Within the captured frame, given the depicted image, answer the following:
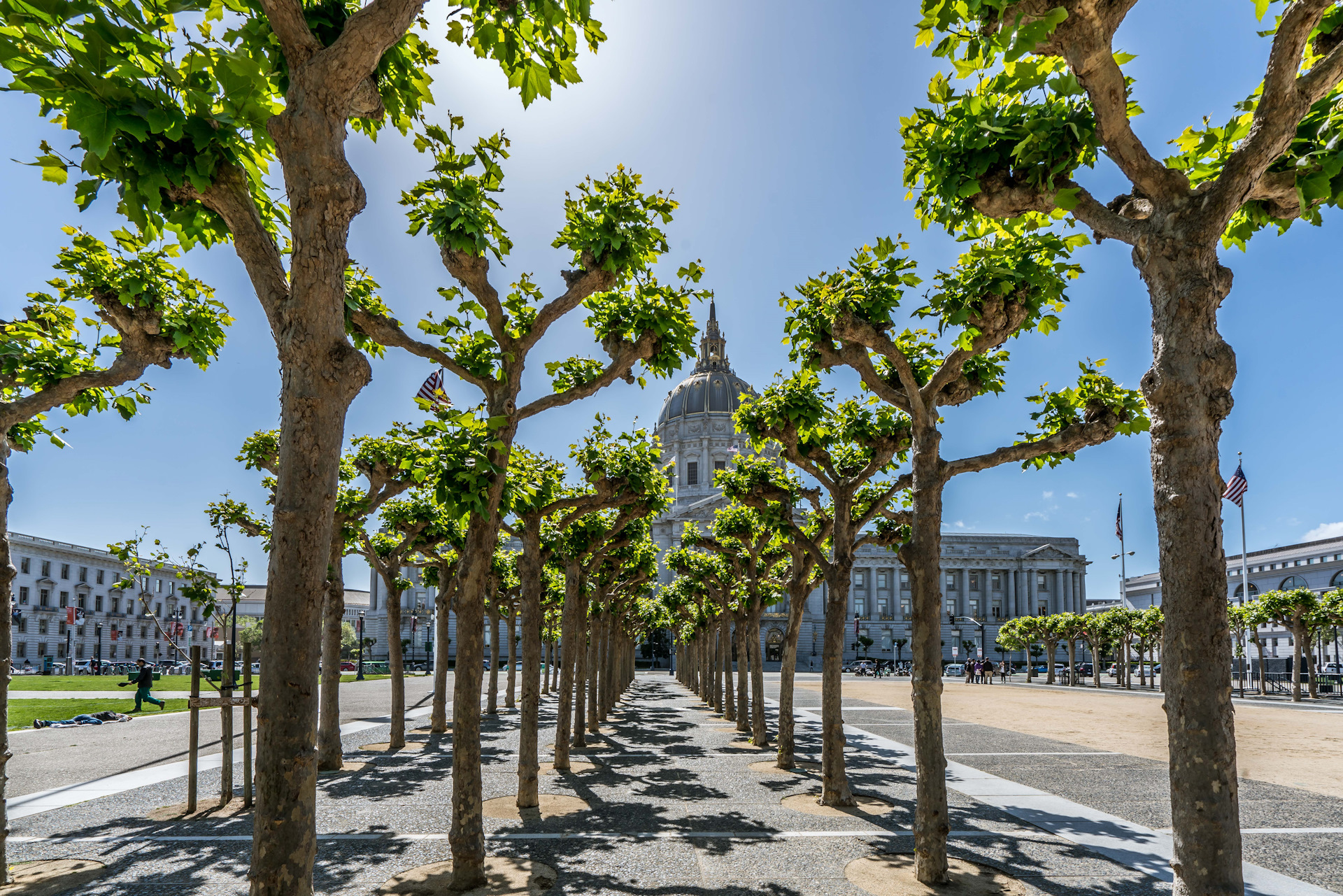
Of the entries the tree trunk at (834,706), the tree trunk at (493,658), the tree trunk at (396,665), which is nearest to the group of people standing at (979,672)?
the tree trunk at (493,658)

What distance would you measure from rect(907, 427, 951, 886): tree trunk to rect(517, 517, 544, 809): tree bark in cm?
584

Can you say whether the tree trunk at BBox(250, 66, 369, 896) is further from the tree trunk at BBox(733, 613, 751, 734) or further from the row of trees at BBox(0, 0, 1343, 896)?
the tree trunk at BBox(733, 613, 751, 734)

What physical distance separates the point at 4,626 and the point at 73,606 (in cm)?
9670

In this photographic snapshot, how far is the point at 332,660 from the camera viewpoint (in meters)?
15.4

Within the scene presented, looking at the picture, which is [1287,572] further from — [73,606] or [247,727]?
[73,606]

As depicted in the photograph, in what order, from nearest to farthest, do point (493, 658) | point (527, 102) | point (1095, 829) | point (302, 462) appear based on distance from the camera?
point (302, 462), point (527, 102), point (1095, 829), point (493, 658)

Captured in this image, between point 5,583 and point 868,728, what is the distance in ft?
78.7

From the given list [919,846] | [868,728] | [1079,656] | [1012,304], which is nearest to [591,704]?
[868,728]

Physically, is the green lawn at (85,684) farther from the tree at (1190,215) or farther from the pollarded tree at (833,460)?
the tree at (1190,215)

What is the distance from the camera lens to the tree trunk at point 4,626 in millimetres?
8633

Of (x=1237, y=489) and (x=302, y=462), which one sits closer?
(x=302, y=462)

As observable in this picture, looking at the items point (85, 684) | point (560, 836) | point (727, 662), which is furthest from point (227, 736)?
point (85, 684)

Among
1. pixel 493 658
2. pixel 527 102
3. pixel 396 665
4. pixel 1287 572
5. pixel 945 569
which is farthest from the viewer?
pixel 945 569

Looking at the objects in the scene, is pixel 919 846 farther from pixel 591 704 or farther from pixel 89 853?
pixel 591 704
